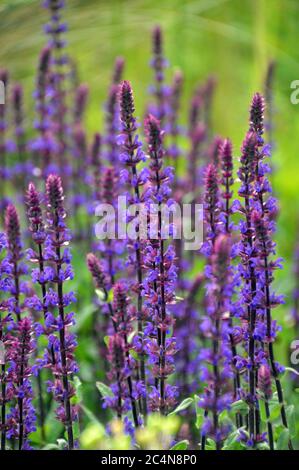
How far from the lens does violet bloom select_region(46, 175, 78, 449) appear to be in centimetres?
296

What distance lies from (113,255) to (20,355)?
3.74ft

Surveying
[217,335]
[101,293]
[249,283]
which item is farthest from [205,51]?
[217,335]

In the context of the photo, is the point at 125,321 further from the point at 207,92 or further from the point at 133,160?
the point at 207,92

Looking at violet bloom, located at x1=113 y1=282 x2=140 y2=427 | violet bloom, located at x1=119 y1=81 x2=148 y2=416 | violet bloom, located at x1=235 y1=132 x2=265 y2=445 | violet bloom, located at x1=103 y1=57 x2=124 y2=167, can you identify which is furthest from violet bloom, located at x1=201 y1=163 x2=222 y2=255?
violet bloom, located at x1=103 y1=57 x2=124 y2=167

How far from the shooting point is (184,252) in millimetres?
5805

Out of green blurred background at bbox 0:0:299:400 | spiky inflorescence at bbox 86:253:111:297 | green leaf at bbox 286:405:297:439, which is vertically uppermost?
green blurred background at bbox 0:0:299:400

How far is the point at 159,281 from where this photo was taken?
10.0 feet

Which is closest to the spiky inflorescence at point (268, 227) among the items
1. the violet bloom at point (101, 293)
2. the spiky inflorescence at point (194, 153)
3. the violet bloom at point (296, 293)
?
Result: the violet bloom at point (101, 293)

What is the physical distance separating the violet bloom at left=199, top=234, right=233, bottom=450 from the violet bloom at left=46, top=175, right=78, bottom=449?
538 millimetres

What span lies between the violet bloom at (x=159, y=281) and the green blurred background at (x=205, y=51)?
2.39m

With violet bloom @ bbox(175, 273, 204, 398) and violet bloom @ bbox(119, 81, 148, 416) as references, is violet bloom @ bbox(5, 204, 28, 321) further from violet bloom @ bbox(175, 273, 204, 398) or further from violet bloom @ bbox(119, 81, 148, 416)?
violet bloom @ bbox(175, 273, 204, 398)

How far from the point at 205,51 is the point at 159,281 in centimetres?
898

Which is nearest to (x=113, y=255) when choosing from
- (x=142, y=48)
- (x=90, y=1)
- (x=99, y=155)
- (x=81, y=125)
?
(x=99, y=155)
